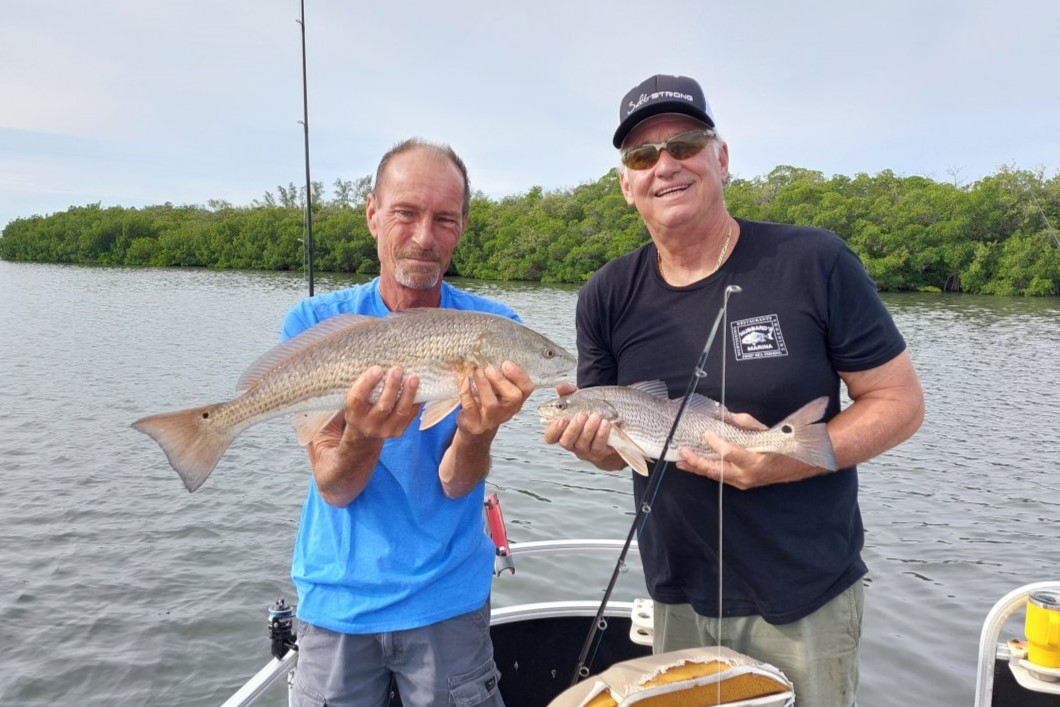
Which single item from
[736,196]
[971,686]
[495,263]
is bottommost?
[971,686]

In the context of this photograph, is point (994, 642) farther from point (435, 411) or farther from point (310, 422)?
point (310, 422)

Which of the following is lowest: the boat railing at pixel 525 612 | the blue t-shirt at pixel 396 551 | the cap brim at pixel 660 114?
the boat railing at pixel 525 612

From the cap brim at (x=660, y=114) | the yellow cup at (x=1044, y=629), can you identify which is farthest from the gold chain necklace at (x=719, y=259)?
the yellow cup at (x=1044, y=629)

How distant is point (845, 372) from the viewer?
274cm

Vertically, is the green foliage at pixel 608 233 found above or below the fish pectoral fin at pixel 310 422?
above

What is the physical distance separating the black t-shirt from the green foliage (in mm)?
36351

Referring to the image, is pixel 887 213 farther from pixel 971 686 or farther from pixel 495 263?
pixel 971 686

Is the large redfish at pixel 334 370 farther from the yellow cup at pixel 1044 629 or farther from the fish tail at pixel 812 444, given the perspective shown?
the yellow cup at pixel 1044 629

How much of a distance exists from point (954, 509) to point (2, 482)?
46.3ft

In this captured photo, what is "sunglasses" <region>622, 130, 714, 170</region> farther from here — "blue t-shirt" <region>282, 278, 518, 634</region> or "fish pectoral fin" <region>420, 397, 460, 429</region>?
"blue t-shirt" <region>282, 278, 518, 634</region>

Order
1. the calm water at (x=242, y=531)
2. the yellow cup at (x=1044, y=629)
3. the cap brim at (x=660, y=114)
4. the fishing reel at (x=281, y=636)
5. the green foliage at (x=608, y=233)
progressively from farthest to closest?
the green foliage at (x=608, y=233) < the calm water at (x=242, y=531) < the fishing reel at (x=281, y=636) < the yellow cup at (x=1044, y=629) < the cap brim at (x=660, y=114)

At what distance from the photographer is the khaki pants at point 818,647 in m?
2.63

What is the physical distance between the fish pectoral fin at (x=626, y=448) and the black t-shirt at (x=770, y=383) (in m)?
0.17

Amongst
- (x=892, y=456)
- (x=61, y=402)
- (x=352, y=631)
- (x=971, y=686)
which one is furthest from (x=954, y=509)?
(x=61, y=402)
